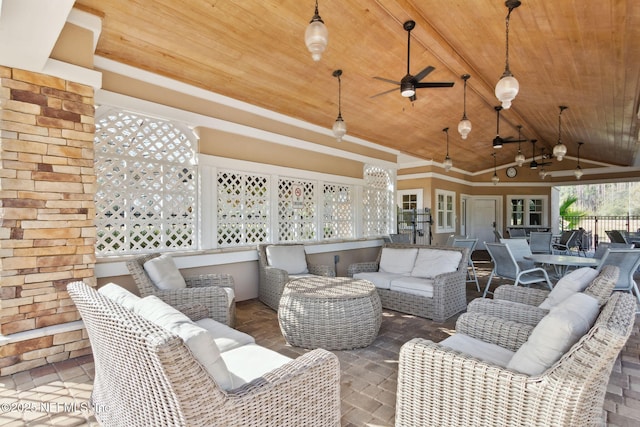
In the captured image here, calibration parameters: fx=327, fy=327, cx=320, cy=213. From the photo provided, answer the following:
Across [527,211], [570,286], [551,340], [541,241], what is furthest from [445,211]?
[551,340]

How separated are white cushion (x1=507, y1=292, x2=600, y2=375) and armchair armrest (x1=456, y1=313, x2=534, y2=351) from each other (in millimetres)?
510

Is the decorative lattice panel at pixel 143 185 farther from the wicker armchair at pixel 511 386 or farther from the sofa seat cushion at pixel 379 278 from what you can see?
the wicker armchair at pixel 511 386

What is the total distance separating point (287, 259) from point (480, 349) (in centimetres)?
306

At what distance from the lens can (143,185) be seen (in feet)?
13.0

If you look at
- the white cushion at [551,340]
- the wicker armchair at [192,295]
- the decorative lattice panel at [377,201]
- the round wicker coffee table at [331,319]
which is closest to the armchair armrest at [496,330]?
the white cushion at [551,340]

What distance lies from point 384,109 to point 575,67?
9.06 feet

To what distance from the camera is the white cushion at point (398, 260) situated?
4676 mm

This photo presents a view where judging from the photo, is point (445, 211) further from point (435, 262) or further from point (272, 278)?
point (272, 278)

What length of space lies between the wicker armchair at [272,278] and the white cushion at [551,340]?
2978 mm

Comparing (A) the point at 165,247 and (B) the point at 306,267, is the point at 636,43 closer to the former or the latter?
(B) the point at 306,267

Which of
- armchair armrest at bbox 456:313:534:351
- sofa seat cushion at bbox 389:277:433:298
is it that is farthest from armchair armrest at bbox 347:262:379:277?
armchair armrest at bbox 456:313:534:351

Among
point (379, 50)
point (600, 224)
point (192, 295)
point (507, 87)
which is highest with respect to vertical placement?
point (379, 50)

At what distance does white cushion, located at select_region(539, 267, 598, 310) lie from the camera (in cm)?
231

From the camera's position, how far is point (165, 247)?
419 cm
